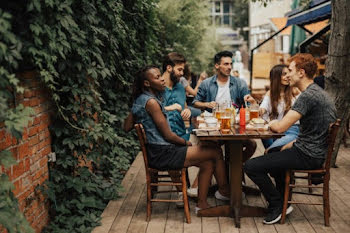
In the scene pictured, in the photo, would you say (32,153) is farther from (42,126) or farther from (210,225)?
(210,225)

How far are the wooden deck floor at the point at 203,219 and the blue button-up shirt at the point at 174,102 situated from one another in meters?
0.78

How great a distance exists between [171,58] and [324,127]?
6.28 ft

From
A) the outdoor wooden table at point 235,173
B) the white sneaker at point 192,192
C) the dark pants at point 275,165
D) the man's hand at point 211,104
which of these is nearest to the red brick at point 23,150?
the outdoor wooden table at point 235,173

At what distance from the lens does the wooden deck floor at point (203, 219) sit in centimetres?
407

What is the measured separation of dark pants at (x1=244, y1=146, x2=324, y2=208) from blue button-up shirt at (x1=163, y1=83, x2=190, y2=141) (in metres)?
1.12

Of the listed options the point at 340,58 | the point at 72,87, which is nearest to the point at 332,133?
the point at 340,58

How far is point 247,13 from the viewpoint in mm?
41969

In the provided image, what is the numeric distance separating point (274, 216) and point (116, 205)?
1615mm

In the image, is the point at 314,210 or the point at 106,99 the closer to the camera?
the point at 314,210

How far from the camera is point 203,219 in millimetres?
4340

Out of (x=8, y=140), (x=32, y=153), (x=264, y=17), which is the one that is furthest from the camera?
(x=264, y=17)

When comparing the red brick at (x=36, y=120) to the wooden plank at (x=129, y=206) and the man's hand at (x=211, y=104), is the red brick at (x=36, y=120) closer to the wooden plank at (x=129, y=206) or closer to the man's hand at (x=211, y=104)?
the wooden plank at (x=129, y=206)

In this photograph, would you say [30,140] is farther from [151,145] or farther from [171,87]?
[171,87]

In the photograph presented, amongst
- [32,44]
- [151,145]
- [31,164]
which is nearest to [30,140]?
[31,164]
